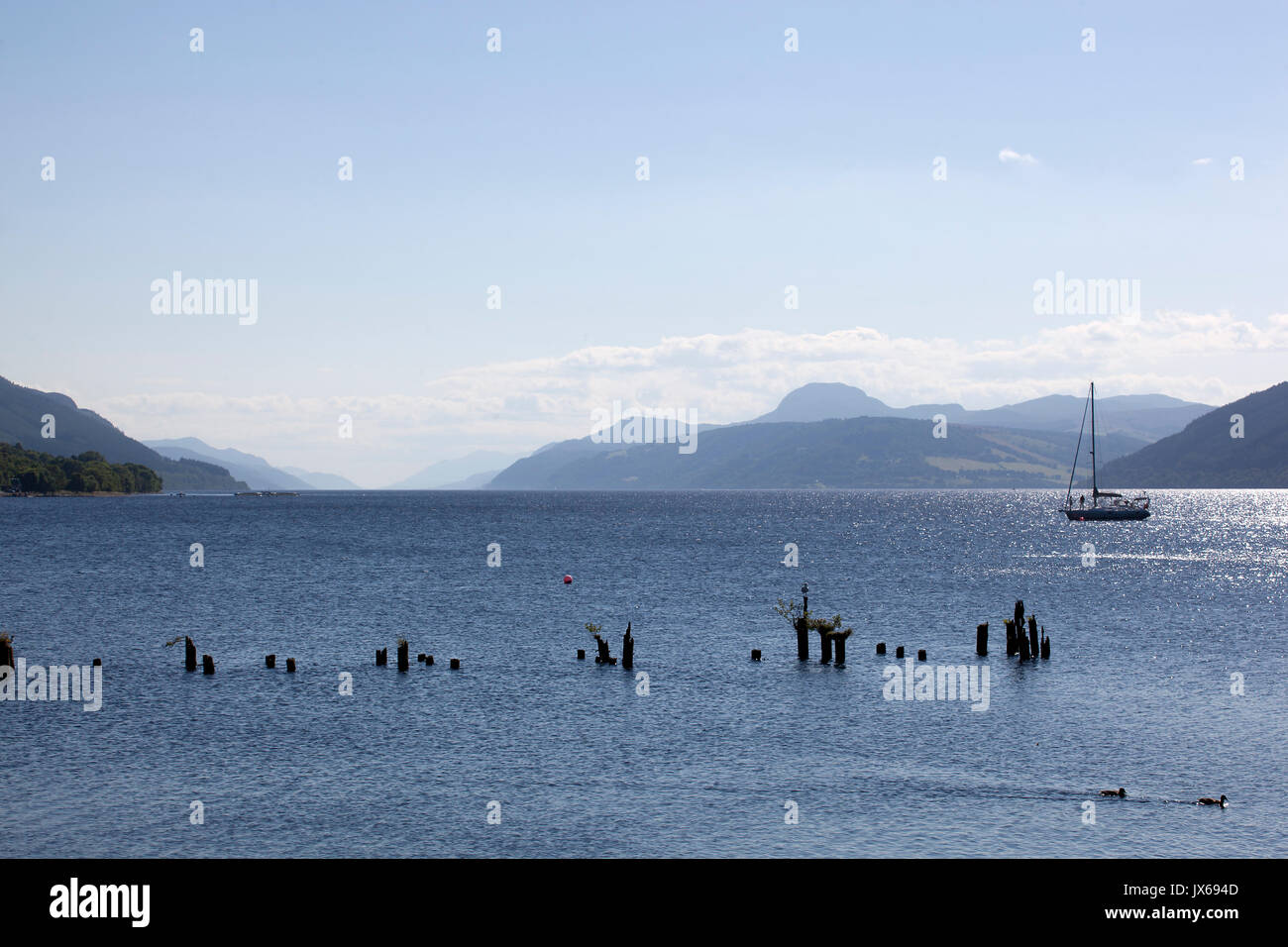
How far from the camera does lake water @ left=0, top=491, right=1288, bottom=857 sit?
33.3 metres

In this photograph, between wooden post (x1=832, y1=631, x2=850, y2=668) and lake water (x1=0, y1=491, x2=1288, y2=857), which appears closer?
lake water (x1=0, y1=491, x2=1288, y2=857)

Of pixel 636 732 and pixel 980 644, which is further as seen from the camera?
pixel 980 644

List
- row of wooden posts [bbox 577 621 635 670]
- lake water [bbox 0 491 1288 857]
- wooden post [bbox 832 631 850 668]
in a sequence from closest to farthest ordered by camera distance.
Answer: lake water [bbox 0 491 1288 857] → row of wooden posts [bbox 577 621 635 670] → wooden post [bbox 832 631 850 668]

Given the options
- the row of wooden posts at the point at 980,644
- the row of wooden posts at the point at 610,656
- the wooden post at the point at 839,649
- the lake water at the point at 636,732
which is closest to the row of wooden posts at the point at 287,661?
the lake water at the point at 636,732

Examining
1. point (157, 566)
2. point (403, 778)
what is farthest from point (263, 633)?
point (157, 566)

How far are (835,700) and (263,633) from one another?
148ft

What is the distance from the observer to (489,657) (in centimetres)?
6738

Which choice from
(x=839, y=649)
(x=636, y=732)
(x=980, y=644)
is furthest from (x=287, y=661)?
(x=980, y=644)

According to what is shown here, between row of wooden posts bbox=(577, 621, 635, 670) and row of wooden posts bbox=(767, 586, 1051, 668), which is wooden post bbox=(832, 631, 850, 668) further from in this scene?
row of wooden posts bbox=(577, 621, 635, 670)

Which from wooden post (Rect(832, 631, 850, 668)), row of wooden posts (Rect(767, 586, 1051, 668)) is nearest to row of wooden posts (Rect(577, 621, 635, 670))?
row of wooden posts (Rect(767, 586, 1051, 668))

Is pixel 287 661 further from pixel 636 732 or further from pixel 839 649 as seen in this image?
pixel 839 649

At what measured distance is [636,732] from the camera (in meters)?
46.8
